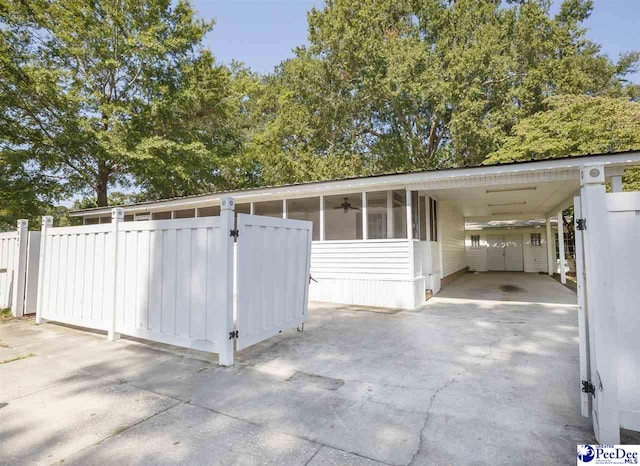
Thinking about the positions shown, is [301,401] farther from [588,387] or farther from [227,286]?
[588,387]

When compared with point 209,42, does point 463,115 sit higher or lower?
lower

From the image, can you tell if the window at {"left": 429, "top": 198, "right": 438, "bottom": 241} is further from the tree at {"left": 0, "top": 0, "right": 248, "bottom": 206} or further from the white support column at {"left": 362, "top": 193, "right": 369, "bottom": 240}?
the tree at {"left": 0, "top": 0, "right": 248, "bottom": 206}

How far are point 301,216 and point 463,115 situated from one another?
36.4ft

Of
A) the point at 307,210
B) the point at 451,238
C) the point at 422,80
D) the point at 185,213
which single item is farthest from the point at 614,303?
the point at 422,80

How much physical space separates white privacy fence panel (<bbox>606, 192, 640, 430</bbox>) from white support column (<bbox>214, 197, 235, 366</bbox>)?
3054 millimetres

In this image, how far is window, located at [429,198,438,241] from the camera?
9.33 meters

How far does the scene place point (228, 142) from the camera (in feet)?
63.6

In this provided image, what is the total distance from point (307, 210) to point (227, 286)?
5436 mm

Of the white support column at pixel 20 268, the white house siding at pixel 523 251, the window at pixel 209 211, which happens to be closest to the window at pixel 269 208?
the window at pixel 209 211

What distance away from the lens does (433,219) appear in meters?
9.78

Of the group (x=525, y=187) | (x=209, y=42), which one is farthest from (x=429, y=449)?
(x=209, y=42)

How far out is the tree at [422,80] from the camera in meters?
15.8

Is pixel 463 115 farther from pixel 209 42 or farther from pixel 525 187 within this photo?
pixel 209 42

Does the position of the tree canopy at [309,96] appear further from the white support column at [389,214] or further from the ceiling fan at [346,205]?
the ceiling fan at [346,205]
